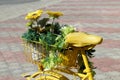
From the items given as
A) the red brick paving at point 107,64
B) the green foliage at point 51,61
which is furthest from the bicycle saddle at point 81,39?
the red brick paving at point 107,64

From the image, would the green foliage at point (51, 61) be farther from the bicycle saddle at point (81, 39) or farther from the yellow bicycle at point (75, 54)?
the bicycle saddle at point (81, 39)

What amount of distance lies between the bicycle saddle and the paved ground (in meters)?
2.47

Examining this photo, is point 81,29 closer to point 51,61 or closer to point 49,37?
point 49,37

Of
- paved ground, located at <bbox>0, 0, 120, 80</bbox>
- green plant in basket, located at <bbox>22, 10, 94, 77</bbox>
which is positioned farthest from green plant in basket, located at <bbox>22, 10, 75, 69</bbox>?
paved ground, located at <bbox>0, 0, 120, 80</bbox>

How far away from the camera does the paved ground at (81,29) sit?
5.89 metres

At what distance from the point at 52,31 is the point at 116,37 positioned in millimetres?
5017

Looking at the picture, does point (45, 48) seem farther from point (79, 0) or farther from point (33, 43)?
point (79, 0)

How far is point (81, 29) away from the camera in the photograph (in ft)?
30.2

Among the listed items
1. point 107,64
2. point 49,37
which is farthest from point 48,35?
point 107,64

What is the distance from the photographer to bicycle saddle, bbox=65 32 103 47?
9.52ft

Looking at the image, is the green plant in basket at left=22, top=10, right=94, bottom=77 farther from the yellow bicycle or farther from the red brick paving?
the red brick paving

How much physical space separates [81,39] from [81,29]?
6.25 meters

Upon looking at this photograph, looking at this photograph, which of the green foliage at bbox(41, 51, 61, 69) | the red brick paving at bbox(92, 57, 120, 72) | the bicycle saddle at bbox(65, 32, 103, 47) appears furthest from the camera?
the red brick paving at bbox(92, 57, 120, 72)

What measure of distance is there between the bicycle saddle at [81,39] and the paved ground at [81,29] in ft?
8.11
